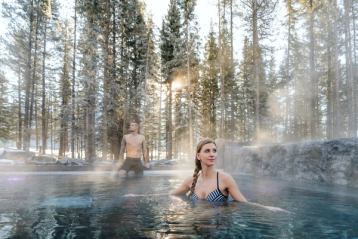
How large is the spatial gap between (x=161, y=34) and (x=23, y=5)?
35.6 ft

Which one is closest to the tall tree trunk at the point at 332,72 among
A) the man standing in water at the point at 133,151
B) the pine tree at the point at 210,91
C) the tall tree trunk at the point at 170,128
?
the pine tree at the point at 210,91

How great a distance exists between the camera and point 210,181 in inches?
193

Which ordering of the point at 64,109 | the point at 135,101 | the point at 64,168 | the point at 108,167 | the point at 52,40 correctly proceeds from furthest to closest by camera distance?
the point at 52,40 → the point at 135,101 → the point at 64,109 → the point at 108,167 → the point at 64,168

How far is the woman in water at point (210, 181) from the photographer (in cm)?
462

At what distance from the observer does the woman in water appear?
15.1ft

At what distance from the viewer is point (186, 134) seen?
99.1 feet

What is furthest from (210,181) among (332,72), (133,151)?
(332,72)

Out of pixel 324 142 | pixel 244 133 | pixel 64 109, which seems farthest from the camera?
pixel 244 133

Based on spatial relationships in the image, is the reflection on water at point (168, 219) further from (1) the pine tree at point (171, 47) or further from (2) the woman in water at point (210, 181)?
(1) the pine tree at point (171, 47)

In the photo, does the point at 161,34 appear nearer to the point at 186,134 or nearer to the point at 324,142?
the point at 186,134

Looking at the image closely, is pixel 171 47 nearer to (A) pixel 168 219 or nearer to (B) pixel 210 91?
(B) pixel 210 91

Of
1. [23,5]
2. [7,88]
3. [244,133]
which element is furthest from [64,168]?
[244,133]

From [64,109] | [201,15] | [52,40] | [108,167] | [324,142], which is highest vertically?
[201,15]

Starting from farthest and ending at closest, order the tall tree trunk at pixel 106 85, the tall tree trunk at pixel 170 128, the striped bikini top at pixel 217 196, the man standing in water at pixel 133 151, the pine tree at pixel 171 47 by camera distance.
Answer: the tall tree trunk at pixel 170 128, the pine tree at pixel 171 47, the tall tree trunk at pixel 106 85, the man standing in water at pixel 133 151, the striped bikini top at pixel 217 196
